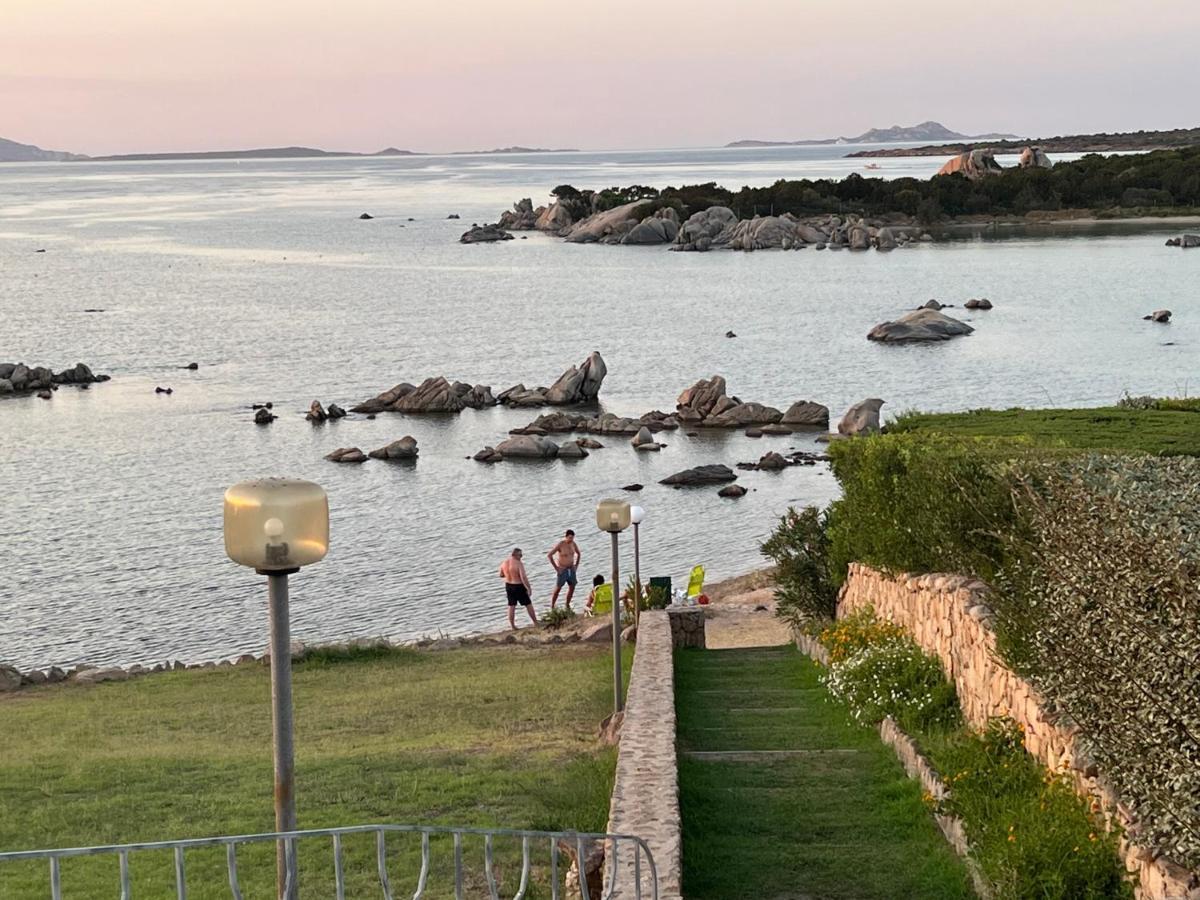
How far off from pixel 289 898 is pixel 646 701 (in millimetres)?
6496

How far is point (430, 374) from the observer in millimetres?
62906

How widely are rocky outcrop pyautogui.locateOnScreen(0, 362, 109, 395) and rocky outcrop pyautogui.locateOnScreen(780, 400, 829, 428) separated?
29.4m

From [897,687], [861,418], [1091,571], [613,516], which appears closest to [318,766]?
[613,516]

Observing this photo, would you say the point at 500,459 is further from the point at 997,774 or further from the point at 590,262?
the point at 590,262

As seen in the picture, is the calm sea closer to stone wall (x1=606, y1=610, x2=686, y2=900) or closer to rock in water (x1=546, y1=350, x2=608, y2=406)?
rock in water (x1=546, y1=350, x2=608, y2=406)

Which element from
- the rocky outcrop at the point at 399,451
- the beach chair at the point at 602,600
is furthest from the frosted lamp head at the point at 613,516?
the rocky outcrop at the point at 399,451

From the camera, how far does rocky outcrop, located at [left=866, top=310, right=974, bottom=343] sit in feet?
223

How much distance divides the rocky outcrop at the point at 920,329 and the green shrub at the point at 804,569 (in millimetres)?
50626

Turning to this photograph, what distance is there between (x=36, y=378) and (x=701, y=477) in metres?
32.2

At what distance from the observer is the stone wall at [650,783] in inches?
307

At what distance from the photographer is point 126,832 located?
11.0m

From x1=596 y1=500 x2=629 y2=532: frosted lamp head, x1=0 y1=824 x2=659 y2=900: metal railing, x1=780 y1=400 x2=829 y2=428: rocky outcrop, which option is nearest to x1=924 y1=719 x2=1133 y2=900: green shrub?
x1=0 y1=824 x2=659 y2=900: metal railing

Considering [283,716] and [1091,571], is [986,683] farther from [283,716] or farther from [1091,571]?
[283,716]

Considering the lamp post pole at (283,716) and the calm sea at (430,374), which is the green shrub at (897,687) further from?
the calm sea at (430,374)
